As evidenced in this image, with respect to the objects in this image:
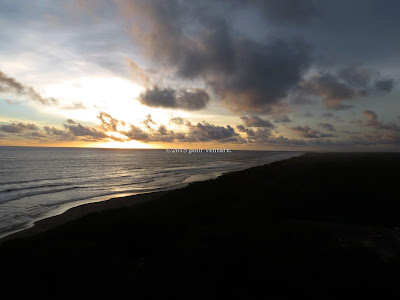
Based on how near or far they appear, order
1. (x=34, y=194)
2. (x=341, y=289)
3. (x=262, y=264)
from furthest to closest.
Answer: (x=34, y=194), (x=262, y=264), (x=341, y=289)

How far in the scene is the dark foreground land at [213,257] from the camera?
7.80 meters

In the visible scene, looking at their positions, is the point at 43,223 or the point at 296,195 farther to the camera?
the point at 296,195

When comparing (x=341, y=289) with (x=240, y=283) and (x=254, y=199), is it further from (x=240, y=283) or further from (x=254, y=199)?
(x=254, y=199)

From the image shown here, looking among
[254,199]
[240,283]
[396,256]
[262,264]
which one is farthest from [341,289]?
[254,199]

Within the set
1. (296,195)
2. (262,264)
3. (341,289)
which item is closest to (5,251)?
(262,264)

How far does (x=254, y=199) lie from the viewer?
70.1ft

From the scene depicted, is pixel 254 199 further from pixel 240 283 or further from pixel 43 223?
pixel 43 223

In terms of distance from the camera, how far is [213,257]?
9875 mm

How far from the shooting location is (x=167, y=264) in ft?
30.9

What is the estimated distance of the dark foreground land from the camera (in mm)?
7805

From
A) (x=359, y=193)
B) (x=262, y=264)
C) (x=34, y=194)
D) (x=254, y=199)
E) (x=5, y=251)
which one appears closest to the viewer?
(x=262, y=264)

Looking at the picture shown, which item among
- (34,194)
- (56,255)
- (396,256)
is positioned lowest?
(34,194)

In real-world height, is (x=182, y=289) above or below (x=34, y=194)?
above

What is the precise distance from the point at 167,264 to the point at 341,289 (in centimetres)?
640
